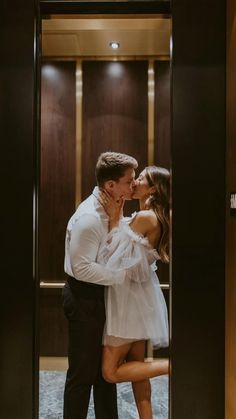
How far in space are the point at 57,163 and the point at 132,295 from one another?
135 cm

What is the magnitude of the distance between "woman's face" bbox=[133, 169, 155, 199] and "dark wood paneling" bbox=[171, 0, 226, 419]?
0.60 metres

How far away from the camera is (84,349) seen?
6.89 feet

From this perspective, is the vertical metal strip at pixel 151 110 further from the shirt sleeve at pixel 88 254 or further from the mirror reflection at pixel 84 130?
the shirt sleeve at pixel 88 254

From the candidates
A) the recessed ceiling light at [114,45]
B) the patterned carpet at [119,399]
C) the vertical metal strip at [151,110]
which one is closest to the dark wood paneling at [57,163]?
the recessed ceiling light at [114,45]

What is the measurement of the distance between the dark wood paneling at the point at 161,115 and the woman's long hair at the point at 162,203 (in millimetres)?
827

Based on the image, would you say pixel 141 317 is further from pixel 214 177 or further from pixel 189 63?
pixel 189 63

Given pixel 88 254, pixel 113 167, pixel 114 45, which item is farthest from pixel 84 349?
pixel 114 45

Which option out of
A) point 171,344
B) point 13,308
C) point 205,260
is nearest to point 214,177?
point 205,260

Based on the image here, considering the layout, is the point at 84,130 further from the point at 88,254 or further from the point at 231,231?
the point at 231,231

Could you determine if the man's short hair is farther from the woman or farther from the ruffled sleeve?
the ruffled sleeve

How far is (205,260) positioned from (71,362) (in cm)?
90

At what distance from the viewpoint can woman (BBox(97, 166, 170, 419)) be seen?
2.14m

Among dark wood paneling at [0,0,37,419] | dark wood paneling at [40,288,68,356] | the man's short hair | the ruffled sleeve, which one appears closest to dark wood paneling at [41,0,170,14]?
dark wood paneling at [0,0,37,419]

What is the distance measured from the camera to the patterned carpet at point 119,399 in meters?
2.43
